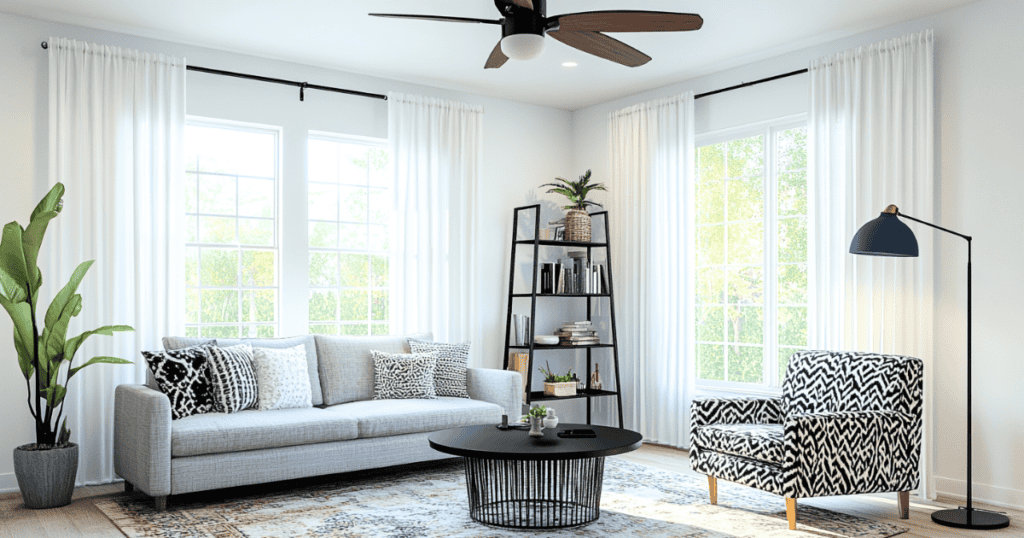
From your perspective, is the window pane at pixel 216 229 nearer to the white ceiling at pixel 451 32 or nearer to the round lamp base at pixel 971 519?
the white ceiling at pixel 451 32

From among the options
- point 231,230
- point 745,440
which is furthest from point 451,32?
point 745,440

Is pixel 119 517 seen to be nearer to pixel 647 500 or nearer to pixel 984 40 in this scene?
pixel 647 500

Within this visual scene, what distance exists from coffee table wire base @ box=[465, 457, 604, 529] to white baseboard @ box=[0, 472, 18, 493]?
274 centimetres

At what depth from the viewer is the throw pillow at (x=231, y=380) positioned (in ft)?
15.1

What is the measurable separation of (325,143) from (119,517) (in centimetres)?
296

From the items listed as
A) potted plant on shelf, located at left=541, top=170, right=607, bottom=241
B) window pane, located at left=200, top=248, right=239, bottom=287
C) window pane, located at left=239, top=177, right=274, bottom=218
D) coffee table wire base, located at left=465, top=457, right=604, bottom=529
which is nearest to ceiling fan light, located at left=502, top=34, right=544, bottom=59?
coffee table wire base, located at left=465, top=457, right=604, bottom=529

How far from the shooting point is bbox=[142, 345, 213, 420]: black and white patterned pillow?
A: 14.5 feet

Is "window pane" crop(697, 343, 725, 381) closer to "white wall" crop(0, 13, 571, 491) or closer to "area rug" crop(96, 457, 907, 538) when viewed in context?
"area rug" crop(96, 457, 907, 538)

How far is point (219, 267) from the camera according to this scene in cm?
547

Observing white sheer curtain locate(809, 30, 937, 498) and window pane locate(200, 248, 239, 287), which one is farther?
window pane locate(200, 248, 239, 287)

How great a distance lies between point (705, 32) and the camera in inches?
200

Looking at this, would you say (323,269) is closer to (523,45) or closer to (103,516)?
(103,516)

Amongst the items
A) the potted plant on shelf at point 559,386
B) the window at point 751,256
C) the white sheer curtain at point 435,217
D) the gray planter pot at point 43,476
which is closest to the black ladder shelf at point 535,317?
the potted plant on shelf at point 559,386

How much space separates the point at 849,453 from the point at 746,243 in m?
2.26
